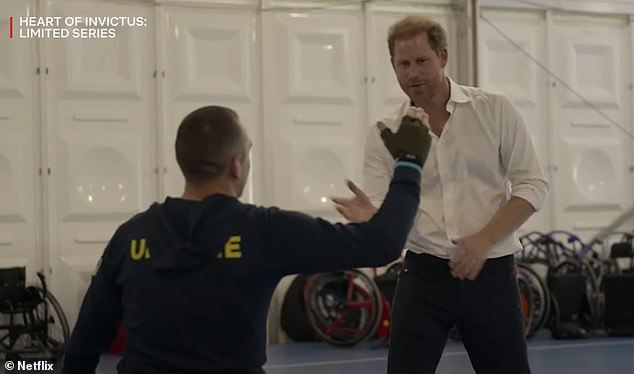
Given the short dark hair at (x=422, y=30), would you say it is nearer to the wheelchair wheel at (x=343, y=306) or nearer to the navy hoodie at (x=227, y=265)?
the navy hoodie at (x=227, y=265)

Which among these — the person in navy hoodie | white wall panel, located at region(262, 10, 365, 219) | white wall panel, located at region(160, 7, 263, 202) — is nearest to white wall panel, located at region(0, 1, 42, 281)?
white wall panel, located at region(160, 7, 263, 202)

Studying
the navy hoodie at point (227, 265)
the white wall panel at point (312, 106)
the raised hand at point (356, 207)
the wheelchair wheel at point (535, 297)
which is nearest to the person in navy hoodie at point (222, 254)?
the navy hoodie at point (227, 265)

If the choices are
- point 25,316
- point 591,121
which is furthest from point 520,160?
point 591,121

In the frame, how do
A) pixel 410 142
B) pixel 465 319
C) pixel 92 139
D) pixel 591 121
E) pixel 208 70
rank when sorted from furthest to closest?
pixel 591 121, pixel 208 70, pixel 92 139, pixel 465 319, pixel 410 142

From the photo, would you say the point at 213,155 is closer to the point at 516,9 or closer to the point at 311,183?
the point at 311,183

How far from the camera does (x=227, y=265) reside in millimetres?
2305

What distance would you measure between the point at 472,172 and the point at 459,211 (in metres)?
0.14

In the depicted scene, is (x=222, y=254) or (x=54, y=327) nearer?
(x=222, y=254)

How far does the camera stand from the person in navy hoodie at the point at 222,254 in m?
2.30

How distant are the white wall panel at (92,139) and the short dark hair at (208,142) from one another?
22.6 feet

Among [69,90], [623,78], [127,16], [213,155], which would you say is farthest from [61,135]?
[213,155]

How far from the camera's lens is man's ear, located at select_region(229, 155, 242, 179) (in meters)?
2.34

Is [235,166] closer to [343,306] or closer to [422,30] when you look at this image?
[422,30]

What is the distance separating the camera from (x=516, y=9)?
1059cm
